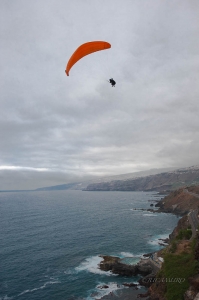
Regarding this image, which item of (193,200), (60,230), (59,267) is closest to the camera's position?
(59,267)

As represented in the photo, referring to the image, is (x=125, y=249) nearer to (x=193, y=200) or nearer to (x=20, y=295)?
(x=20, y=295)

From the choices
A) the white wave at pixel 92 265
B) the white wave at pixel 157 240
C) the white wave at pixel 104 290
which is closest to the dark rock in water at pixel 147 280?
the white wave at pixel 104 290

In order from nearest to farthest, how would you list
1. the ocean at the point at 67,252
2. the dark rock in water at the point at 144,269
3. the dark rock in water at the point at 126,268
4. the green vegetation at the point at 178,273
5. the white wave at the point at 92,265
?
the green vegetation at the point at 178,273, the ocean at the point at 67,252, the dark rock in water at the point at 144,269, the dark rock in water at the point at 126,268, the white wave at the point at 92,265

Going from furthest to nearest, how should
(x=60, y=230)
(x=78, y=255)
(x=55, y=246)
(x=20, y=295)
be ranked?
(x=60, y=230)
(x=55, y=246)
(x=78, y=255)
(x=20, y=295)

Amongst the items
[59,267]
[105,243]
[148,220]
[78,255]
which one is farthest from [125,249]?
[148,220]

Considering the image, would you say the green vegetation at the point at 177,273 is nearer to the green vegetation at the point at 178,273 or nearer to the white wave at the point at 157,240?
the green vegetation at the point at 178,273

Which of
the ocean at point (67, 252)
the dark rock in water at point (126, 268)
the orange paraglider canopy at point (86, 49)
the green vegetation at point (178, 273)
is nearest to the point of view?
the orange paraglider canopy at point (86, 49)

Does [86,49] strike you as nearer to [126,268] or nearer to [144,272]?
[126,268]
